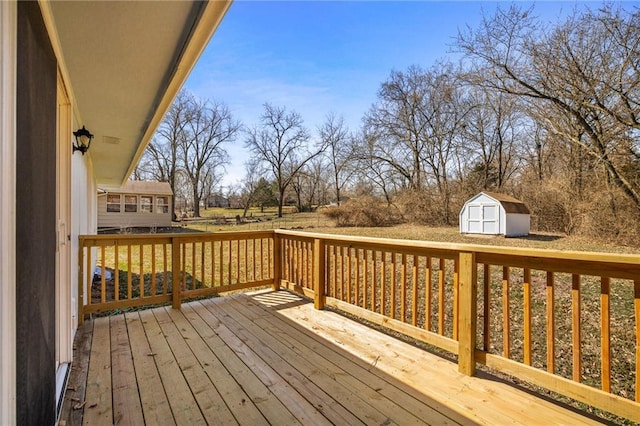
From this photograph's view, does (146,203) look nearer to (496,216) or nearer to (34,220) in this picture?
(496,216)

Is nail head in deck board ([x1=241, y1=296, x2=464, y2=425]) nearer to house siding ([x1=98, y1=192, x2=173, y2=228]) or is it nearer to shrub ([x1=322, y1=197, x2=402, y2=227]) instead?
shrub ([x1=322, y1=197, x2=402, y2=227])

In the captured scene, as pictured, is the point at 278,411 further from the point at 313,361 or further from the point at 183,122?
the point at 183,122

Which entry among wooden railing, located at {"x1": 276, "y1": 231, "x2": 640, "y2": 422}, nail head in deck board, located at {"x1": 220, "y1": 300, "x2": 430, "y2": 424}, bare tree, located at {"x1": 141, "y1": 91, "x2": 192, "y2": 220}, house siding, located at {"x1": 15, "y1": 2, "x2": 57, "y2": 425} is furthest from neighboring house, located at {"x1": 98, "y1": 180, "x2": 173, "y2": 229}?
house siding, located at {"x1": 15, "y1": 2, "x2": 57, "y2": 425}

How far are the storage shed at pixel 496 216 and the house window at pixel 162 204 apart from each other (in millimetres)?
14930

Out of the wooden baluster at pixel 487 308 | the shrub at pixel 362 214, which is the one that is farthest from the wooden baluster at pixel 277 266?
the shrub at pixel 362 214

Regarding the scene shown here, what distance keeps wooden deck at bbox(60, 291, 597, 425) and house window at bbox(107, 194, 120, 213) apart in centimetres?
1482

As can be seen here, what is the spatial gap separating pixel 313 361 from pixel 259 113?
23367 mm

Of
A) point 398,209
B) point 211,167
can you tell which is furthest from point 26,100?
point 211,167

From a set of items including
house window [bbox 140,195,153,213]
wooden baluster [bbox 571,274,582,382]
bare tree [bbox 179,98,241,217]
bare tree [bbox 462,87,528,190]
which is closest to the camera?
wooden baluster [bbox 571,274,582,382]

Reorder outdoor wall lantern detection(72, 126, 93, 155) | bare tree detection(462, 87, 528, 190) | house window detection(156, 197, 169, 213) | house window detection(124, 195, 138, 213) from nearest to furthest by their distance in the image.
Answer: outdoor wall lantern detection(72, 126, 93, 155), bare tree detection(462, 87, 528, 190), house window detection(124, 195, 138, 213), house window detection(156, 197, 169, 213)

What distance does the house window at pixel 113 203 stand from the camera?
1558 cm

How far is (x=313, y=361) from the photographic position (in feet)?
8.07

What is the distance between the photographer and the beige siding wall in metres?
15.3

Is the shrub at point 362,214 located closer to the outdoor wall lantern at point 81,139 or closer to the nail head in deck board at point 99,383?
the outdoor wall lantern at point 81,139
